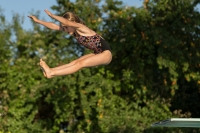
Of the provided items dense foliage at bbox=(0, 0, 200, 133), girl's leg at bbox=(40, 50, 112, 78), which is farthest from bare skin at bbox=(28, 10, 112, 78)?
dense foliage at bbox=(0, 0, 200, 133)

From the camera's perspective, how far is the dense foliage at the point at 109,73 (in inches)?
352

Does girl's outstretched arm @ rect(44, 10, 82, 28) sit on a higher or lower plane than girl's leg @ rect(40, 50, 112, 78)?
higher

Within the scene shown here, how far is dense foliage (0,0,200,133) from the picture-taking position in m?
8.95

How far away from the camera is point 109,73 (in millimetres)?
9453

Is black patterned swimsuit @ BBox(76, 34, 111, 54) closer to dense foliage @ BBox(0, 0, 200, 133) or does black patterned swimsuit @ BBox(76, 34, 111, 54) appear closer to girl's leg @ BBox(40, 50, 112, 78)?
girl's leg @ BBox(40, 50, 112, 78)

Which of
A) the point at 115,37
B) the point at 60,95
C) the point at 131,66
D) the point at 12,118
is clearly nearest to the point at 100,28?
the point at 115,37

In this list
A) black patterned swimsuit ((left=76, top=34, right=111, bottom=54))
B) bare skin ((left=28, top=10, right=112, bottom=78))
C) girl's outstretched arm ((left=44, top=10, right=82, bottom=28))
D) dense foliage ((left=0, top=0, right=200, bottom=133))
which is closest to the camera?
girl's outstretched arm ((left=44, top=10, right=82, bottom=28))

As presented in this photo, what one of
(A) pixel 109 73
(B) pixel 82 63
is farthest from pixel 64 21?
(A) pixel 109 73

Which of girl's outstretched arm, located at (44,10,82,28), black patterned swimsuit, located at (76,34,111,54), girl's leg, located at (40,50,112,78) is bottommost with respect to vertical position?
girl's leg, located at (40,50,112,78)

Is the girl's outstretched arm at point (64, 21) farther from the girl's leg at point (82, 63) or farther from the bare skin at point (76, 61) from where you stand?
the girl's leg at point (82, 63)

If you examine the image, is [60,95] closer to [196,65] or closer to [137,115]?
[137,115]

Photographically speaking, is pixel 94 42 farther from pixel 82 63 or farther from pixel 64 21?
pixel 64 21

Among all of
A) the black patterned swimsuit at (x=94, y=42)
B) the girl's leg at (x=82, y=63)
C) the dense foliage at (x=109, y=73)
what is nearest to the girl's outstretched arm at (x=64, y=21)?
the black patterned swimsuit at (x=94, y=42)

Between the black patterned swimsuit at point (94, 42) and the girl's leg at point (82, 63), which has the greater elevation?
the black patterned swimsuit at point (94, 42)
